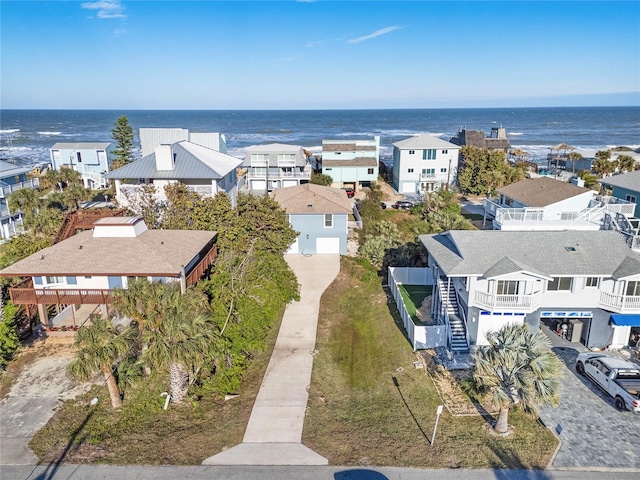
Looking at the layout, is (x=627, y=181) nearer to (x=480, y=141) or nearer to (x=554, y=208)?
(x=554, y=208)

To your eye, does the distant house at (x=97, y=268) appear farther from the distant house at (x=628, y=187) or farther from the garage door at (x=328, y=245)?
the distant house at (x=628, y=187)

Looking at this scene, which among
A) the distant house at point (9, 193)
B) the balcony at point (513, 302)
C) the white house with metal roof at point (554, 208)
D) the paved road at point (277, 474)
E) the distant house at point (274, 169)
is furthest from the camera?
the distant house at point (274, 169)

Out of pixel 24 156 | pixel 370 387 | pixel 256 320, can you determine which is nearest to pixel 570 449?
pixel 370 387

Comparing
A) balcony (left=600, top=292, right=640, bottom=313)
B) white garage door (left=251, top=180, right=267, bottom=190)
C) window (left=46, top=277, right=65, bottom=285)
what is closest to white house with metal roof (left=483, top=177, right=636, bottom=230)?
balcony (left=600, top=292, right=640, bottom=313)

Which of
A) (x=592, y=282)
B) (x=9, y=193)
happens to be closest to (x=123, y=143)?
(x=9, y=193)

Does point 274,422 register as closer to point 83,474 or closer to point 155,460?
point 155,460

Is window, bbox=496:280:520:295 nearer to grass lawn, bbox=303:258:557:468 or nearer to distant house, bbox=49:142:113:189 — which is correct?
grass lawn, bbox=303:258:557:468

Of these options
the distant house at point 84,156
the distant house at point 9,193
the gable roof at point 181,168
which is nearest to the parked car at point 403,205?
the gable roof at point 181,168
